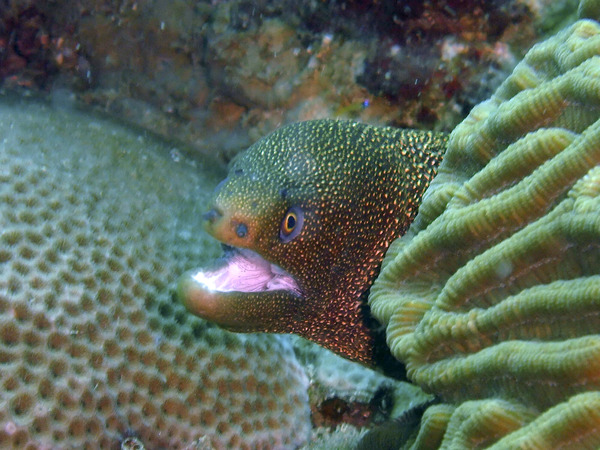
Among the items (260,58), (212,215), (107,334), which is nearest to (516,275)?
(212,215)

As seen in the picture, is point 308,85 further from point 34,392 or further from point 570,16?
point 34,392

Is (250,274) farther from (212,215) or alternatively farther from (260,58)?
(260,58)

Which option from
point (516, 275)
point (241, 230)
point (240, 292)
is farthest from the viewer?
point (240, 292)

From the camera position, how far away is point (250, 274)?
2441mm

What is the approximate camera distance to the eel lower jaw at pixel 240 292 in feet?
7.43

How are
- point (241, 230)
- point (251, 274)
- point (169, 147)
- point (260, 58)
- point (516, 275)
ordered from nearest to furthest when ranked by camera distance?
A: point (516, 275) < point (241, 230) < point (251, 274) < point (260, 58) < point (169, 147)

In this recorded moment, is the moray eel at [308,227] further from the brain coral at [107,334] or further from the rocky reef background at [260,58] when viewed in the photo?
the rocky reef background at [260,58]

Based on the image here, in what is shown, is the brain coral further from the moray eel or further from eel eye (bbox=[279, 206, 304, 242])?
eel eye (bbox=[279, 206, 304, 242])

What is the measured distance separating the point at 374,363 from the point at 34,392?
6.41ft

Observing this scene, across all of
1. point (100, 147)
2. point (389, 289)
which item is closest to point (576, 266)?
point (389, 289)

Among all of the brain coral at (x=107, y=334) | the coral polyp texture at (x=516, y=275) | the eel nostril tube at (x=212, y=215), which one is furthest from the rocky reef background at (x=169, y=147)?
the coral polyp texture at (x=516, y=275)

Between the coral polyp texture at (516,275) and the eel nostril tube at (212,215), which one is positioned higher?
the coral polyp texture at (516,275)

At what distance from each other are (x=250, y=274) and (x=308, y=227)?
0.39 metres

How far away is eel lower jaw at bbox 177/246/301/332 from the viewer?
7.43 feet
